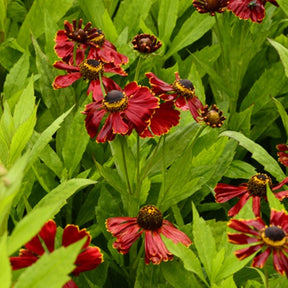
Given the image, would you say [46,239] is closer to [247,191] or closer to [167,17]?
[247,191]

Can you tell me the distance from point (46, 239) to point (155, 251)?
0.62 feet

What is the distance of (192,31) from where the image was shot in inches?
60.8

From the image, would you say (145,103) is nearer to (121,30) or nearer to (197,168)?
(197,168)

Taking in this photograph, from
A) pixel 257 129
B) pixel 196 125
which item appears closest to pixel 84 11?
pixel 257 129

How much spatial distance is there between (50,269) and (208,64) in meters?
1.01

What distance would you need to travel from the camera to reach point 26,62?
137 centimetres

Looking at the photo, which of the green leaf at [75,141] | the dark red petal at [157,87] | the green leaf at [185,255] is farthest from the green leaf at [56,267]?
the green leaf at [75,141]

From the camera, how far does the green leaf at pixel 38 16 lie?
1.52 m

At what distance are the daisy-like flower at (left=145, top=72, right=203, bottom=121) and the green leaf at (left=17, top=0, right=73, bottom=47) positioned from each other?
0.55 meters

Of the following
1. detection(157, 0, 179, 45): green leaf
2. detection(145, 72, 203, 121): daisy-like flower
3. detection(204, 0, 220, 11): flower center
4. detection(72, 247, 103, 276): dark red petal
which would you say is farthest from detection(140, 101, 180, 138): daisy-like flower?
detection(157, 0, 179, 45): green leaf

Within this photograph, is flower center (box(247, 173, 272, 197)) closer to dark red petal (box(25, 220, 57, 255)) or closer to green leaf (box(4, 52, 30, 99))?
dark red petal (box(25, 220, 57, 255))

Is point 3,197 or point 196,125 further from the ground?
point 3,197

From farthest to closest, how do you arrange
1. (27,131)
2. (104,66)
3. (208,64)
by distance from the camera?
1. (208,64)
2. (104,66)
3. (27,131)

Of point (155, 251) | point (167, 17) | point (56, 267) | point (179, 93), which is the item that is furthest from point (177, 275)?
point (167, 17)
